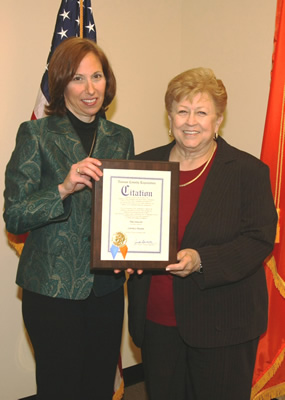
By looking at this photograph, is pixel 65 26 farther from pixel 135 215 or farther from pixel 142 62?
pixel 135 215

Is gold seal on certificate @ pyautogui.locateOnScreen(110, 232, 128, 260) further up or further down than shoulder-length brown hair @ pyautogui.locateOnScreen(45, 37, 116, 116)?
further down

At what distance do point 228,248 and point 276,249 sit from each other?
0.77 metres

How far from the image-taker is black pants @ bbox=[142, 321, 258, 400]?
1.99 metres

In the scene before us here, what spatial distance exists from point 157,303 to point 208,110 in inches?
34.7

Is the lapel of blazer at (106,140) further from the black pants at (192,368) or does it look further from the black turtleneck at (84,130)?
the black pants at (192,368)

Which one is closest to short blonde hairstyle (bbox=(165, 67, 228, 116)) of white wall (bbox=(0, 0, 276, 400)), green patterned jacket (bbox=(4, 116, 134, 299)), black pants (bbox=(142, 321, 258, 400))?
green patterned jacket (bbox=(4, 116, 134, 299))

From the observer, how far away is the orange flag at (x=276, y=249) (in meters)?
2.52

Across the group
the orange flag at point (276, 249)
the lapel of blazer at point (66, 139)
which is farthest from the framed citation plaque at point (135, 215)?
the orange flag at point (276, 249)

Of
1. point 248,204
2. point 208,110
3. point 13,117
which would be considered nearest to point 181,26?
point 13,117

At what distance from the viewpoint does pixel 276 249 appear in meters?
2.61

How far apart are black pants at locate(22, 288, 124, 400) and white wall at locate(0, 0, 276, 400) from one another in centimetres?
111

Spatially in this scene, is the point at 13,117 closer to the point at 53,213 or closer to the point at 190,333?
the point at 53,213

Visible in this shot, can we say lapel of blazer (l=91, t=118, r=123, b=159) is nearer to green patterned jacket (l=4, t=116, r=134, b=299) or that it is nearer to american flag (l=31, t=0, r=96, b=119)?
green patterned jacket (l=4, t=116, r=134, b=299)

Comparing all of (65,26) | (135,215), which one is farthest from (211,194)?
(65,26)
